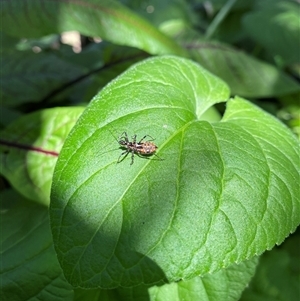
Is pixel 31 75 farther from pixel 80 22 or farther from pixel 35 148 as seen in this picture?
pixel 35 148

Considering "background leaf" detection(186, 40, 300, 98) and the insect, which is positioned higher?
the insect

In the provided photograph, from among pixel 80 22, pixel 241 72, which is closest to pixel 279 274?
pixel 241 72

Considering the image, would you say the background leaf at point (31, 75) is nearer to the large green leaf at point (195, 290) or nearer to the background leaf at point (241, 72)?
the background leaf at point (241, 72)

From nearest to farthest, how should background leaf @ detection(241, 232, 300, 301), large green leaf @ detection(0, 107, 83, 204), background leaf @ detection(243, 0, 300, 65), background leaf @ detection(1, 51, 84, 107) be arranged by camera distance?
large green leaf @ detection(0, 107, 83, 204) < background leaf @ detection(1, 51, 84, 107) < background leaf @ detection(241, 232, 300, 301) < background leaf @ detection(243, 0, 300, 65)

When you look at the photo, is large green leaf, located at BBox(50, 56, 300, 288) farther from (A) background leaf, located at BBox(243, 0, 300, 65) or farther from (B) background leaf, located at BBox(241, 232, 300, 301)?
(A) background leaf, located at BBox(243, 0, 300, 65)

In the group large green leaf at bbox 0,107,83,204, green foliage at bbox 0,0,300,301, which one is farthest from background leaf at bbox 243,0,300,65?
large green leaf at bbox 0,107,83,204

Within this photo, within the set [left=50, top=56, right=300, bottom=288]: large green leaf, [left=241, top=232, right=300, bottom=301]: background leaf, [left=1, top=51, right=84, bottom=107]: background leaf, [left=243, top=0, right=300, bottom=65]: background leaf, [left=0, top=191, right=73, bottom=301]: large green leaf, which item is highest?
[left=50, top=56, right=300, bottom=288]: large green leaf

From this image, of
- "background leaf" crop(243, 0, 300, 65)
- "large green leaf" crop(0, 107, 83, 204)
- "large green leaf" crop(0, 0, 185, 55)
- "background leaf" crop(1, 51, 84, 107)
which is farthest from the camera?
"background leaf" crop(243, 0, 300, 65)
